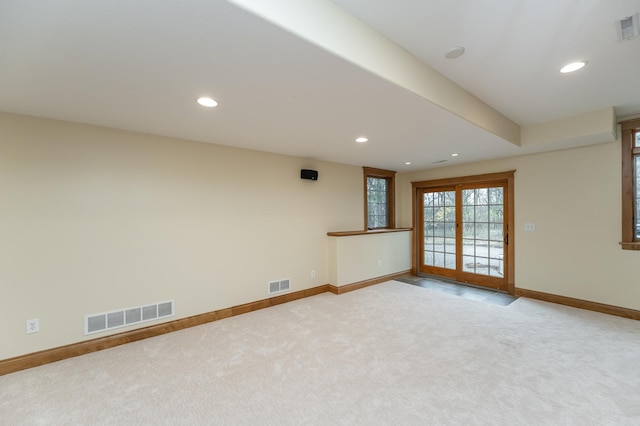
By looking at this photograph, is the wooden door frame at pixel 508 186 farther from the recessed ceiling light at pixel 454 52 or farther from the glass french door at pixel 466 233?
the recessed ceiling light at pixel 454 52

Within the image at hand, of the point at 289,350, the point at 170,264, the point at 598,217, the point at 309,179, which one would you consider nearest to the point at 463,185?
the point at 598,217

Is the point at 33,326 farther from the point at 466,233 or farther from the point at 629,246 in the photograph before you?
the point at 629,246

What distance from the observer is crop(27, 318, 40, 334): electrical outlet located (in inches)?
96.3

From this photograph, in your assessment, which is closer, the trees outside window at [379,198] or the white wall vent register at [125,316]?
the white wall vent register at [125,316]

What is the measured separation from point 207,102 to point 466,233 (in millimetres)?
4928

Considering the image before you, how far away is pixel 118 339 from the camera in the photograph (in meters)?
2.82

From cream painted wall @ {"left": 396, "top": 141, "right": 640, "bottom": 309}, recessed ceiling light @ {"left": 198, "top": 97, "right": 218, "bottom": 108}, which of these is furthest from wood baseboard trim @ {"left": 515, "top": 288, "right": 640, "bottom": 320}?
recessed ceiling light @ {"left": 198, "top": 97, "right": 218, "bottom": 108}

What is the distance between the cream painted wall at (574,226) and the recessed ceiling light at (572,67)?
2125 mm

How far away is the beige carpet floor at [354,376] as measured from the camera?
1.83m

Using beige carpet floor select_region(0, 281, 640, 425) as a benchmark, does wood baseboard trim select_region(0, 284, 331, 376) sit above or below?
above

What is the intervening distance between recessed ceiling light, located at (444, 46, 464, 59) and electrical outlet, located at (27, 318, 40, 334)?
419 centimetres

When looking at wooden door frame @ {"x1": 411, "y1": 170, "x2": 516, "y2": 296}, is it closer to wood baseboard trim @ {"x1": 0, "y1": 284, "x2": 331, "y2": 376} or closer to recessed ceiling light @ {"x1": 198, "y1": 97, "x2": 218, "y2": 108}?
wood baseboard trim @ {"x1": 0, "y1": 284, "x2": 331, "y2": 376}

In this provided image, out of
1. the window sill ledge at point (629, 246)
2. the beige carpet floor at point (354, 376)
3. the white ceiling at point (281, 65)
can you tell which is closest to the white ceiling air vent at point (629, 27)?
the white ceiling at point (281, 65)

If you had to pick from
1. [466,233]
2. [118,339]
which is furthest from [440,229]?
[118,339]
